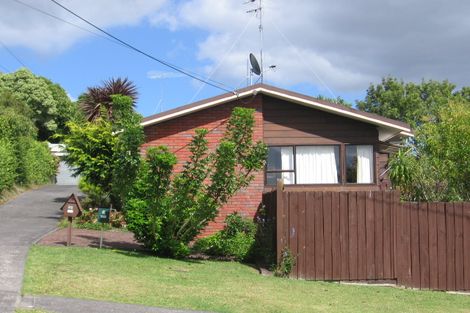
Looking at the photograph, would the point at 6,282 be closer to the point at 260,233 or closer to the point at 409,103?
the point at 260,233

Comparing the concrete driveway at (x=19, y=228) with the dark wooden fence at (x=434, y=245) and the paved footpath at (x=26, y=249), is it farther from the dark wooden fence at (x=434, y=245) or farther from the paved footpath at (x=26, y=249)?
the dark wooden fence at (x=434, y=245)

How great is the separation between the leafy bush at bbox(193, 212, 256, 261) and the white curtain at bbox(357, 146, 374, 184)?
156 inches

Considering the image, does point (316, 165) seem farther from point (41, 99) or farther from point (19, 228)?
point (41, 99)

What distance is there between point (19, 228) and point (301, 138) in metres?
8.19

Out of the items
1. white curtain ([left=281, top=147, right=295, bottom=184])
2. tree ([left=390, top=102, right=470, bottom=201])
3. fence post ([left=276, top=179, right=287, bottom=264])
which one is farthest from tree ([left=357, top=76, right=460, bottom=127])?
fence post ([left=276, top=179, right=287, bottom=264])

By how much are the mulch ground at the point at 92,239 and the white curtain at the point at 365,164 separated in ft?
21.8

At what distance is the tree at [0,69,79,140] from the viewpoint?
4644 cm

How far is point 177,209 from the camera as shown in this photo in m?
13.1

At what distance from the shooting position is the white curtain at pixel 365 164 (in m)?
17.2

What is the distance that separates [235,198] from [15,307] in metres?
9.14

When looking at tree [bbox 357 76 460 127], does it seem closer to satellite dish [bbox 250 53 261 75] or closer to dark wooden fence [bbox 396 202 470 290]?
satellite dish [bbox 250 53 261 75]

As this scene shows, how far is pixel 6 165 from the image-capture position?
23.2m

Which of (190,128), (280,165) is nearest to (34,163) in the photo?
(190,128)

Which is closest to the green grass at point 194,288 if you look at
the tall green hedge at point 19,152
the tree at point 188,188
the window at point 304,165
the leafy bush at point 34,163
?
the tree at point 188,188
